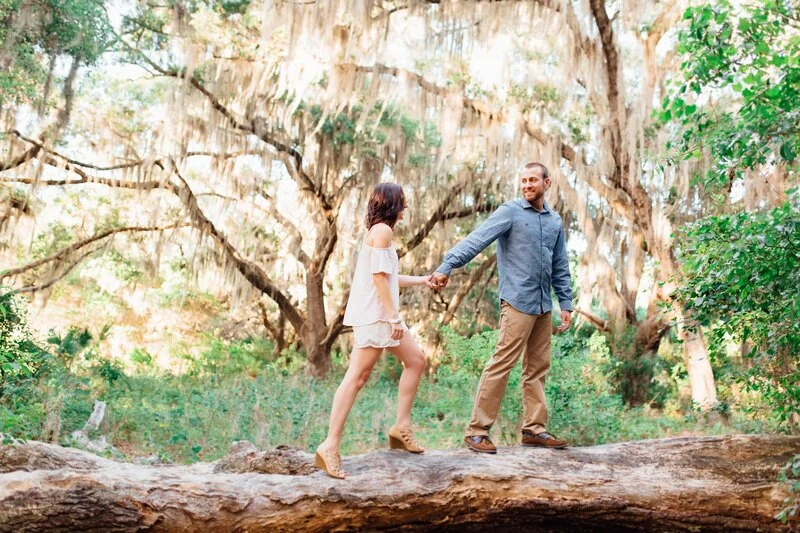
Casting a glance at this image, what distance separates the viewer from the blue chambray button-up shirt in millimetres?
4105

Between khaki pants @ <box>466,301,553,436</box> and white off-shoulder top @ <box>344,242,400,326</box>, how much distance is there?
2.34ft

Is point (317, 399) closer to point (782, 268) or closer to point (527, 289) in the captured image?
point (527, 289)

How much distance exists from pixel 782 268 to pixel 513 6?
6.45 meters

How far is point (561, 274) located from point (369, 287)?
1.24m

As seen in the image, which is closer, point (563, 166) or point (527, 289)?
point (527, 289)

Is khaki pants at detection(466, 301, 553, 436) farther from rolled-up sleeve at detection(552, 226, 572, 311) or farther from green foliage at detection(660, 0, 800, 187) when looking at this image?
green foliage at detection(660, 0, 800, 187)

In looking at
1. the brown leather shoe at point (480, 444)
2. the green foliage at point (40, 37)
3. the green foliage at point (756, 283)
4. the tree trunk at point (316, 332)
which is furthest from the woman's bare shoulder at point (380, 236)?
the tree trunk at point (316, 332)

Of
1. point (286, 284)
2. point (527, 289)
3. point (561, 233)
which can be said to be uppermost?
point (286, 284)

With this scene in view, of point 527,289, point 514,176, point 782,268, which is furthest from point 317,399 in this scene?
point 782,268

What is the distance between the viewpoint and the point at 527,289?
4.11 meters

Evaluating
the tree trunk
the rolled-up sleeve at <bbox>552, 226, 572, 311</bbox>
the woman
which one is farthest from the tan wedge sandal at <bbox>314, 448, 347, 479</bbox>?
the tree trunk

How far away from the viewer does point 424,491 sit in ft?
12.3

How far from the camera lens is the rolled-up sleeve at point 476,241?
12.8 ft

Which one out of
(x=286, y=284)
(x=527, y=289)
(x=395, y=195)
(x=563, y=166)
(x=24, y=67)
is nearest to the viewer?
(x=395, y=195)
